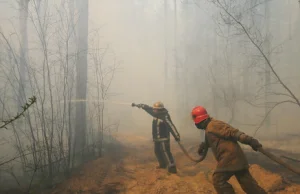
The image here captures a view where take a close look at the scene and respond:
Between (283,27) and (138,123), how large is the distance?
1688cm

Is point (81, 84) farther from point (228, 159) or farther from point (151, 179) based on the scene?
point (228, 159)

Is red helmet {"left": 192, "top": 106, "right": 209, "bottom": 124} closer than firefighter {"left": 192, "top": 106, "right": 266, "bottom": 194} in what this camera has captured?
No

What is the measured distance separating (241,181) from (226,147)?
607 mm

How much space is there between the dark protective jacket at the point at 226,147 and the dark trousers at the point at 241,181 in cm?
10

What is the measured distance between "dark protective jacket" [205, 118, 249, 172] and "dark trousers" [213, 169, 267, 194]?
0.33 ft

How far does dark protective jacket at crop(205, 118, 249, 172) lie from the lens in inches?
150

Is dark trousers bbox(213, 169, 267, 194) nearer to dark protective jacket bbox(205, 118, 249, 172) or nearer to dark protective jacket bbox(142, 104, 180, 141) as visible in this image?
dark protective jacket bbox(205, 118, 249, 172)

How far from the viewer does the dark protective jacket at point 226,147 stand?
12.5 ft

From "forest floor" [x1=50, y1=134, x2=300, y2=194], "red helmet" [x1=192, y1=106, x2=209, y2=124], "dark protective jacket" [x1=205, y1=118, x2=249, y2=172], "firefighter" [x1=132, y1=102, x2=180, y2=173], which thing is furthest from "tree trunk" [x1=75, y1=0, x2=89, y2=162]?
"dark protective jacket" [x1=205, y1=118, x2=249, y2=172]

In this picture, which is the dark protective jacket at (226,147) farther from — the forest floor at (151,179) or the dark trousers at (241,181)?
the forest floor at (151,179)

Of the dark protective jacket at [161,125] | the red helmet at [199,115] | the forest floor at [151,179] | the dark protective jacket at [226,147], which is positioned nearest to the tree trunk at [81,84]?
the forest floor at [151,179]

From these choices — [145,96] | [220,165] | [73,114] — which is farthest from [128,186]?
[145,96]

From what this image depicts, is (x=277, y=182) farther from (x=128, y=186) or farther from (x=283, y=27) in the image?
(x=283, y=27)

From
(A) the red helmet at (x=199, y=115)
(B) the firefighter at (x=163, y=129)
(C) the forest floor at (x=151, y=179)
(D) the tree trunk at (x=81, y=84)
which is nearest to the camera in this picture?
(A) the red helmet at (x=199, y=115)
